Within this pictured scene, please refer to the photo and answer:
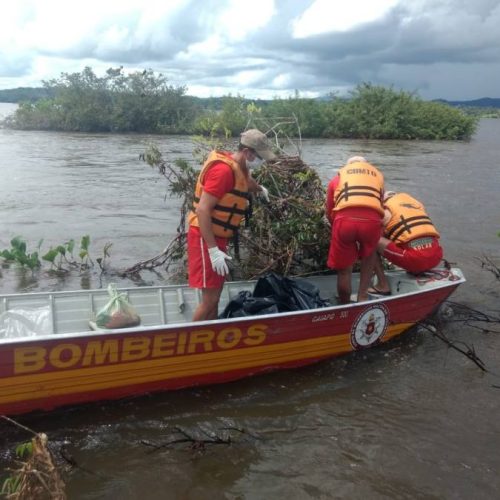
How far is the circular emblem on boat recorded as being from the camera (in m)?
5.08

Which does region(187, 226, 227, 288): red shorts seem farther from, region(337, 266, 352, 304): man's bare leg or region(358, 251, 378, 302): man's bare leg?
region(358, 251, 378, 302): man's bare leg

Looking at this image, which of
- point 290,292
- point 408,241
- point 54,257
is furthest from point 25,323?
point 408,241

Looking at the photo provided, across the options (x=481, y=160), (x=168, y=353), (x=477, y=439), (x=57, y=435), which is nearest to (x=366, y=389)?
(x=477, y=439)

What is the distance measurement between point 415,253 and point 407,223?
0.33 meters

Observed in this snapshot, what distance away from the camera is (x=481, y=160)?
74.9 ft

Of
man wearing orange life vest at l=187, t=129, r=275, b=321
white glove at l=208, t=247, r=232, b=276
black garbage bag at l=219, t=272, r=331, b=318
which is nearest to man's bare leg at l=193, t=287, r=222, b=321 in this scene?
man wearing orange life vest at l=187, t=129, r=275, b=321

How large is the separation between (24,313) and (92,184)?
406 inches

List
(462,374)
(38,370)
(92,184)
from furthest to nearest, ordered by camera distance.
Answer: (92,184) → (462,374) → (38,370)

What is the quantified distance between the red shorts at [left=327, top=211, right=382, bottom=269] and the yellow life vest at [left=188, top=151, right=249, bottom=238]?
43.9 inches

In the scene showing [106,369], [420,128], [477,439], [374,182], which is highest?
[420,128]

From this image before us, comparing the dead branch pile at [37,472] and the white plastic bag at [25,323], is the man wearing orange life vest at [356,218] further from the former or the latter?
the dead branch pile at [37,472]

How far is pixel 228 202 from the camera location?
4.32 m

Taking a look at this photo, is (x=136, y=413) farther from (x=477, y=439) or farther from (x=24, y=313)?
(x=477, y=439)

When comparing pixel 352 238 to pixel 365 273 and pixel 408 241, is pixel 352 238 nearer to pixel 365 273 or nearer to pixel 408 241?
pixel 365 273
